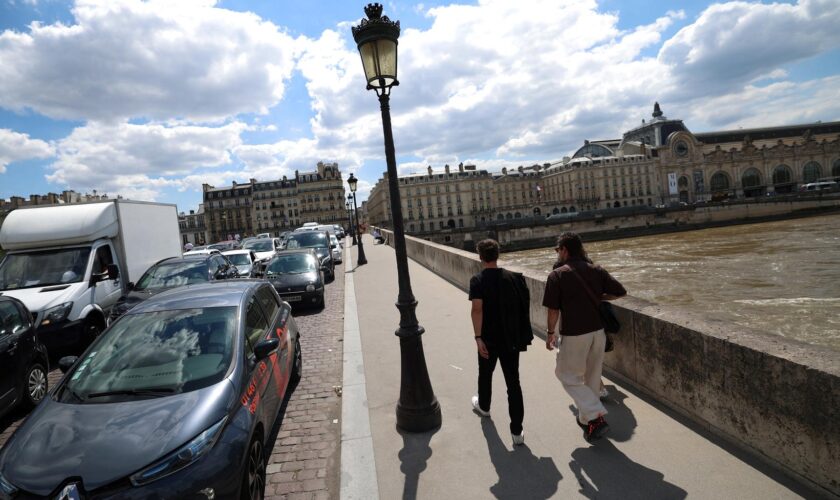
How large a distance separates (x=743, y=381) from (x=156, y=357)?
4306 millimetres

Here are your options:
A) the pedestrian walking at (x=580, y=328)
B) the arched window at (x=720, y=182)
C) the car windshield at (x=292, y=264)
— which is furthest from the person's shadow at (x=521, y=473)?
the arched window at (x=720, y=182)

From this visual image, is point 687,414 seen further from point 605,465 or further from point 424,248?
point 424,248

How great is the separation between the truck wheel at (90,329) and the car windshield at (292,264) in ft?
13.2

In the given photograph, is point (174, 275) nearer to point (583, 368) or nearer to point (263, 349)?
point (263, 349)

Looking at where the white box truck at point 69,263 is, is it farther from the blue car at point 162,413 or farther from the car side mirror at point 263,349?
the car side mirror at point 263,349

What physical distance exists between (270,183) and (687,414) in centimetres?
11491

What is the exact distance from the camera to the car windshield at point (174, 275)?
9.73 metres

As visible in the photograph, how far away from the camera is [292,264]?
12664mm

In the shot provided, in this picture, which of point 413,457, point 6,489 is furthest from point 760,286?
point 6,489

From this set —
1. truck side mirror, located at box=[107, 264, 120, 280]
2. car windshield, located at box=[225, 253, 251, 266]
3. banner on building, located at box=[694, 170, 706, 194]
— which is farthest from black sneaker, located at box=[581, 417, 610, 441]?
banner on building, located at box=[694, 170, 706, 194]

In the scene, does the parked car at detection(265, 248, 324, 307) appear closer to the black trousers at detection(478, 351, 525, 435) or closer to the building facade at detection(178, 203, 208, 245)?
the black trousers at detection(478, 351, 525, 435)

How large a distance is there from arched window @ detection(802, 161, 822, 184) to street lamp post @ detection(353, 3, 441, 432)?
131 meters

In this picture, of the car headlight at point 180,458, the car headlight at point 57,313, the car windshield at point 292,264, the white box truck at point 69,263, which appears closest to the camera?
the car headlight at point 180,458

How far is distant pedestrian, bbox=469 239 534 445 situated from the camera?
151 inches
